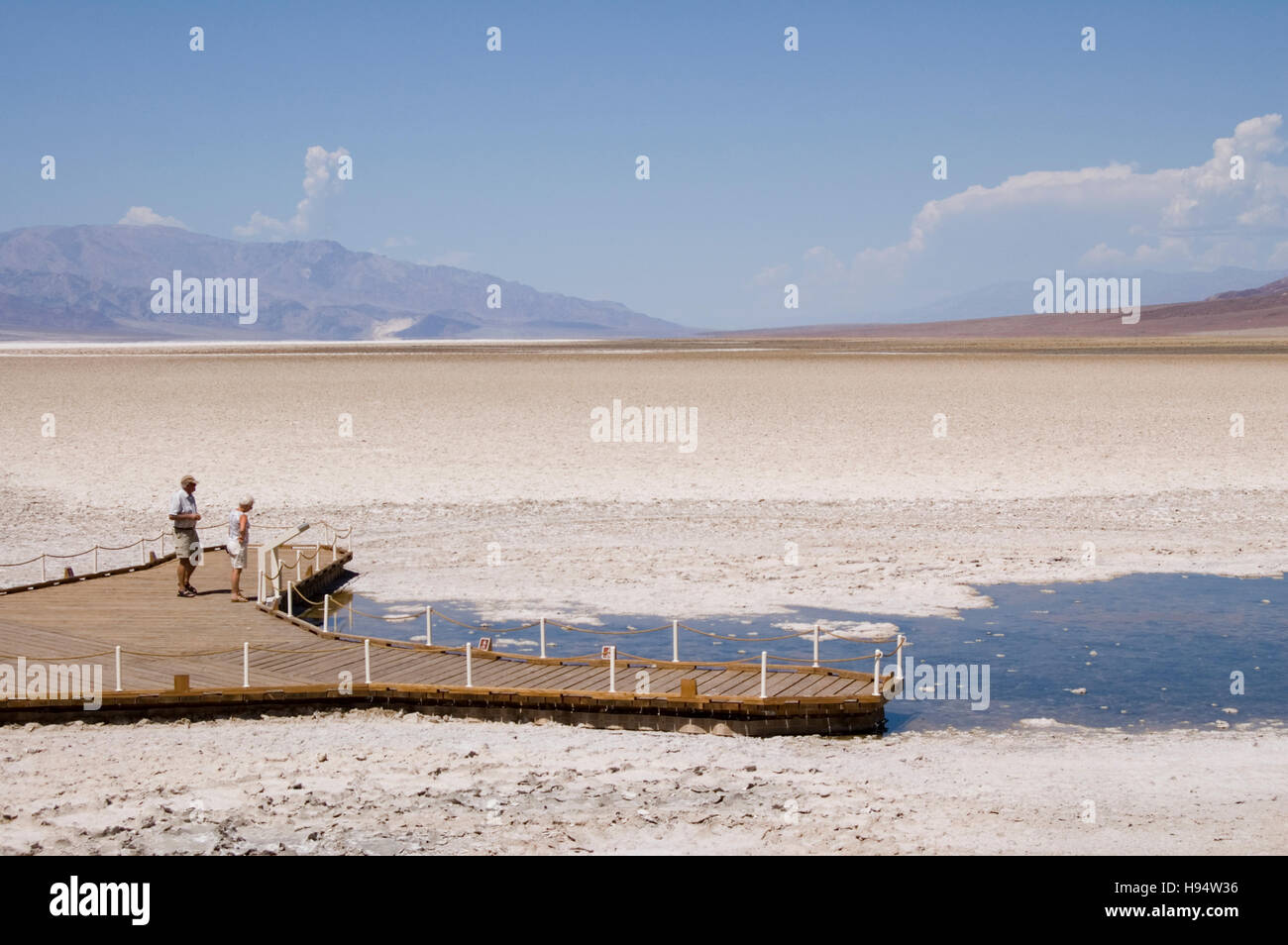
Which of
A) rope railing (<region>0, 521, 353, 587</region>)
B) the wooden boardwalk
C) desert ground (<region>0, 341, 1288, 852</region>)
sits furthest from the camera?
rope railing (<region>0, 521, 353, 587</region>)

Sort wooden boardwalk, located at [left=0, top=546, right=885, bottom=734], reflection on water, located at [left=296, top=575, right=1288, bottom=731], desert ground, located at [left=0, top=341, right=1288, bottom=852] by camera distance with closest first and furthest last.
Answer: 1. desert ground, located at [left=0, top=341, right=1288, bottom=852]
2. wooden boardwalk, located at [left=0, top=546, right=885, bottom=734]
3. reflection on water, located at [left=296, top=575, right=1288, bottom=731]

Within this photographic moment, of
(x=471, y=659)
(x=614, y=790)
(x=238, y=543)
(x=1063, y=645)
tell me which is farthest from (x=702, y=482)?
(x=614, y=790)

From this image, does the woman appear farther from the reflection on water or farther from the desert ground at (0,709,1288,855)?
the desert ground at (0,709,1288,855)

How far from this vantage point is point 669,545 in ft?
70.0

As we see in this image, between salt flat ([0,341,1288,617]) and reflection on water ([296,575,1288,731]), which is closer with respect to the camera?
reflection on water ([296,575,1288,731])

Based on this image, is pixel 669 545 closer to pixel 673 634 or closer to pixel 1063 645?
pixel 673 634

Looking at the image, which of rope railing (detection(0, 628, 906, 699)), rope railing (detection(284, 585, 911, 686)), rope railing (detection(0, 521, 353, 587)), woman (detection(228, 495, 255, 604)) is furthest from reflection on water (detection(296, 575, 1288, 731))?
rope railing (detection(0, 521, 353, 587))

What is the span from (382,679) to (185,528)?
481 centimetres

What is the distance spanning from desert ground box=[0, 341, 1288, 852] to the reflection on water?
55 centimetres

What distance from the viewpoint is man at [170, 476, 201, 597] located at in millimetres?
16219

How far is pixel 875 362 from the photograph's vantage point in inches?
2813
